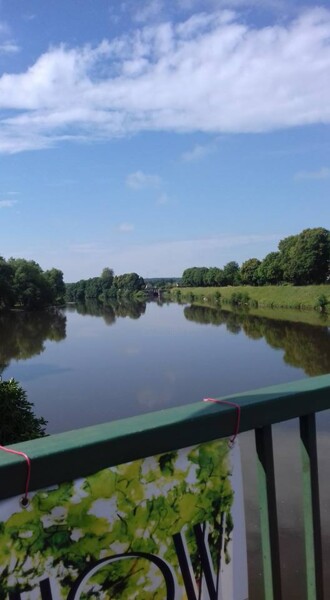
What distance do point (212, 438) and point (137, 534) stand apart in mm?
279

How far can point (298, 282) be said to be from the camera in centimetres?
6025

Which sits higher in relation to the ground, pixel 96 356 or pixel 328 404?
pixel 328 404

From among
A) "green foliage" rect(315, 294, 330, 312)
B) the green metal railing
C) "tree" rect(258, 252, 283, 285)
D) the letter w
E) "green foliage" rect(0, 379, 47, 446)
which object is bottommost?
"green foliage" rect(315, 294, 330, 312)

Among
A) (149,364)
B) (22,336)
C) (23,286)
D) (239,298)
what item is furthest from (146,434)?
(23,286)

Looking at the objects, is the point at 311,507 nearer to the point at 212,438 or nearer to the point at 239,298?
the point at 212,438

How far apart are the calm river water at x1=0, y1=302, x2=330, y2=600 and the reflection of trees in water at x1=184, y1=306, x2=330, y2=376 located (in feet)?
0.24

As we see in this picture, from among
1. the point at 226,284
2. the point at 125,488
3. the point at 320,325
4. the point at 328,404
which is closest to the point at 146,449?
the point at 125,488

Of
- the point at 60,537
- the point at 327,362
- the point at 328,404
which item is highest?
the point at 328,404

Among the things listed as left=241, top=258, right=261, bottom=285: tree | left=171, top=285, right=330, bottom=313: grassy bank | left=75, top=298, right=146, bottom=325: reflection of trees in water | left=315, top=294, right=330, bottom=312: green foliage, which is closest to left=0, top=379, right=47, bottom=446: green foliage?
left=171, top=285, right=330, bottom=313: grassy bank

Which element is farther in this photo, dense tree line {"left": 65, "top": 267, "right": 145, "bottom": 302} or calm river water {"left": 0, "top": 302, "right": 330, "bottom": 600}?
dense tree line {"left": 65, "top": 267, "right": 145, "bottom": 302}

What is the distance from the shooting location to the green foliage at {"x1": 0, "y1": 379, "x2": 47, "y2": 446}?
19.8 feet

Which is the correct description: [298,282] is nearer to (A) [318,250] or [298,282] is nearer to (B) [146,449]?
(A) [318,250]

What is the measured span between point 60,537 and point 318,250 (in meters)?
58.5

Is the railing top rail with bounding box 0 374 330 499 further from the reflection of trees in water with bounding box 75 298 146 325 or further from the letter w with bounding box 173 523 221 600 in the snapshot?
the reflection of trees in water with bounding box 75 298 146 325
